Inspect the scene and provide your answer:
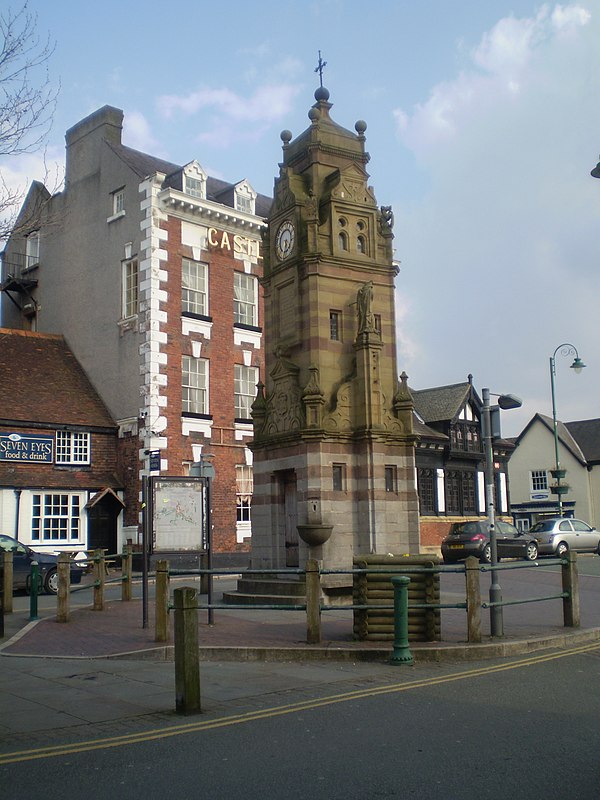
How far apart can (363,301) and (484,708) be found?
10891mm

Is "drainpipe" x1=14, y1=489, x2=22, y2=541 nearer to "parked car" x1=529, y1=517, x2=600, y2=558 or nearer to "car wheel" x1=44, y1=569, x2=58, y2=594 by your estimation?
"car wheel" x1=44, y1=569, x2=58, y2=594

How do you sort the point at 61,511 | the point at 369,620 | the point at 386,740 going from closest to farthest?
the point at 386,740, the point at 369,620, the point at 61,511

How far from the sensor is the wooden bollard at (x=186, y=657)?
797 cm

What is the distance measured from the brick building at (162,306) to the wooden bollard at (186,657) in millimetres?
23202

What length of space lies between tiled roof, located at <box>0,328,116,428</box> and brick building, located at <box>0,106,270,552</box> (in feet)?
2.13

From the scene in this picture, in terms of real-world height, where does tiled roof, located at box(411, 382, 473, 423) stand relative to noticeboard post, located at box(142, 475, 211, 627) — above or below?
above

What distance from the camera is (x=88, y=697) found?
8.83m

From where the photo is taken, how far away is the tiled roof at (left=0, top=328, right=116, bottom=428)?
30656 millimetres

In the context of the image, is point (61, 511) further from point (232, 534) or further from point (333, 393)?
point (333, 393)

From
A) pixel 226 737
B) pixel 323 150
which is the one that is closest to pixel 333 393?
pixel 323 150

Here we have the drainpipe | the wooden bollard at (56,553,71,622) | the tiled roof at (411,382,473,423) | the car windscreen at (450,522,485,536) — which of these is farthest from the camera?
the tiled roof at (411,382,473,423)

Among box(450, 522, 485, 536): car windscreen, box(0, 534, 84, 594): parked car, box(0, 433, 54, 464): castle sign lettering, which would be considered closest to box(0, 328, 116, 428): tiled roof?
box(0, 433, 54, 464): castle sign lettering

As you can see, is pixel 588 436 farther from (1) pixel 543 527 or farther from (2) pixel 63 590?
(2) pixel 63 590

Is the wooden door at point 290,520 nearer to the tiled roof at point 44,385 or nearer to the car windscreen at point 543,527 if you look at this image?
the tiled roof at point 44,385
